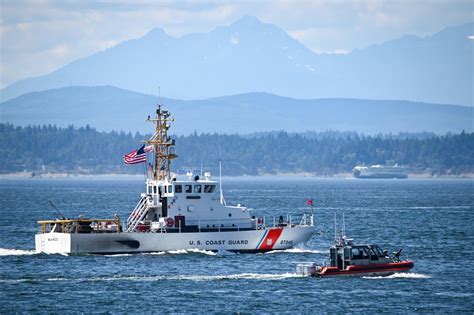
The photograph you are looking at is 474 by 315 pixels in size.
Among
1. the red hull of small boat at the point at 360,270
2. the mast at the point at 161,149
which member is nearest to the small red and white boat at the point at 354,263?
the red hull of small boat at the point at 360,270

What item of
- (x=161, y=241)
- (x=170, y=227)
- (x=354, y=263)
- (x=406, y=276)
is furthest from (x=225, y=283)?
(x=170, y=227)

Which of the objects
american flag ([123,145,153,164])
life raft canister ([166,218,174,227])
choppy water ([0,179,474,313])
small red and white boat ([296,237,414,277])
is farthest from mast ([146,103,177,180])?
small red and white boat ([296,237,414,277])

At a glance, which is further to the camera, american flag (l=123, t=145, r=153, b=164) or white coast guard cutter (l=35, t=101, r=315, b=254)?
american flag (l=123, t=145, r=153, b=164)

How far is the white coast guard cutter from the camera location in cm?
6662

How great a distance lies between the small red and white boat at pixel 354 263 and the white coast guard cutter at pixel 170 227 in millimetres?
11616

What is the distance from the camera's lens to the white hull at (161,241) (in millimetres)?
66375

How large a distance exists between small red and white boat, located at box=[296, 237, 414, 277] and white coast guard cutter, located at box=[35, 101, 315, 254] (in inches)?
457

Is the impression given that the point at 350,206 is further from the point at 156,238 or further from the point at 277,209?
the point at 156,238

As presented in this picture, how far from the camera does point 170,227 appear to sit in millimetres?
67625

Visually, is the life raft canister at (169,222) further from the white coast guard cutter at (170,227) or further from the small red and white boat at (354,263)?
the small red and white boat at (354,263)

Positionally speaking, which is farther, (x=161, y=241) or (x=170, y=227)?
(x=170, y=227)

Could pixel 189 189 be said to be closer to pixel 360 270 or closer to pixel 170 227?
pixel 170 227

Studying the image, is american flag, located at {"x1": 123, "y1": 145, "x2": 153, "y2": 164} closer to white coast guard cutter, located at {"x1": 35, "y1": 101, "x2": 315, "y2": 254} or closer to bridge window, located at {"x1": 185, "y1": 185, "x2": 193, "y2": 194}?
white coast guard cutter, located at {"x1": 35, "y1": 101, "x2": 315, "y2": 254}

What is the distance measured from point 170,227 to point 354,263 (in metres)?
14.4
